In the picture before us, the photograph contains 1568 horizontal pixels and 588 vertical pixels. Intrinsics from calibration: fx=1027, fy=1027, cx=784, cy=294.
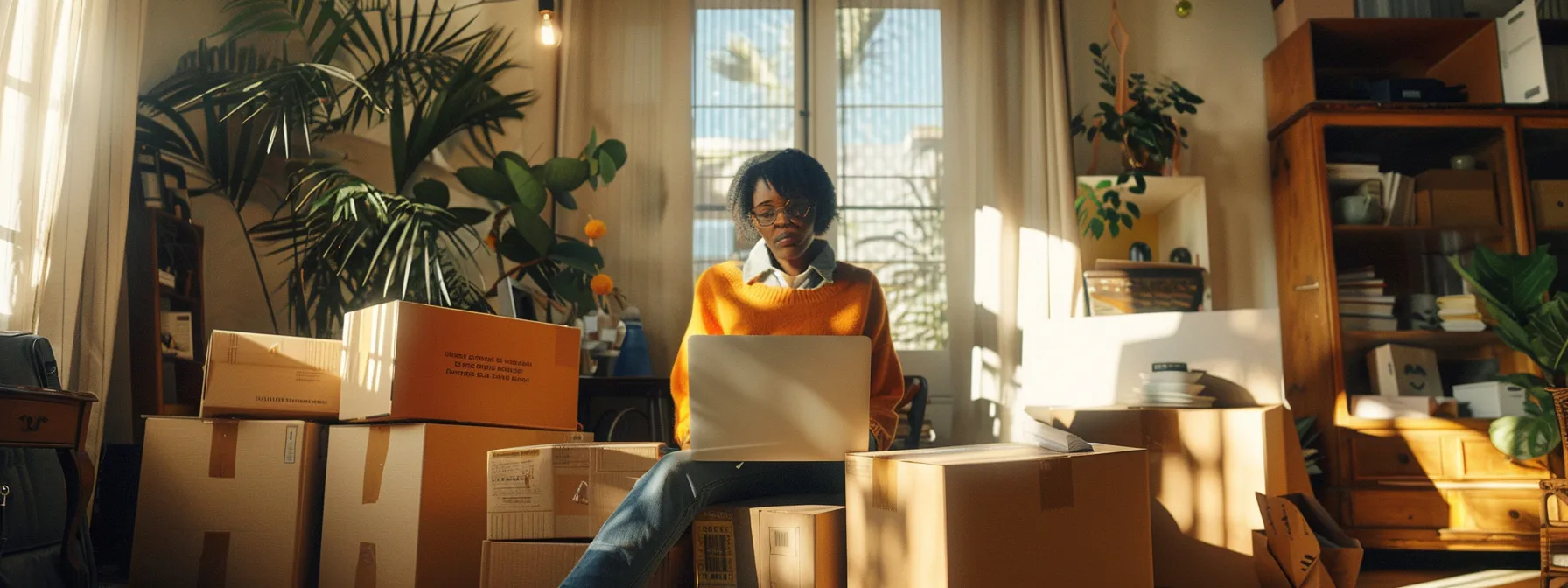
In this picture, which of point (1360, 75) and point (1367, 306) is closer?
point (1367, 306)

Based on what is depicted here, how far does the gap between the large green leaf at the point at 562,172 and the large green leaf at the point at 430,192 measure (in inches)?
12.7

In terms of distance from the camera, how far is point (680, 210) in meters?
3.77

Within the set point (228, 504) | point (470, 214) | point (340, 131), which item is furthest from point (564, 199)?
point (228, 504)

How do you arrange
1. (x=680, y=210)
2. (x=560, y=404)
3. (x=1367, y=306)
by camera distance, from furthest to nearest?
1. (x=680, y=210)
2. (x=1367, y=306)
3. (x=560, y=404)

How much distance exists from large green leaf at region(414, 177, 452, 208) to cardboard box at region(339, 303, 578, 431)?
38.7 inches

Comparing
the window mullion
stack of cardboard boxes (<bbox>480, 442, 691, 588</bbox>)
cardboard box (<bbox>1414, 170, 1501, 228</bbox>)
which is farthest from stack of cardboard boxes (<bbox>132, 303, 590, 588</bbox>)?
cardboard box (<bbox>1414, 170, 1501, 228</bbox>)

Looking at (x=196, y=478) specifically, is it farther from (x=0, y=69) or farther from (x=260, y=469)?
(x=0, y=69)

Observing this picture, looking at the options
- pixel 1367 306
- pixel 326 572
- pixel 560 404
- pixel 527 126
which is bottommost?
pixel 326 572

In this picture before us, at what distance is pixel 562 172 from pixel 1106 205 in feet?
6.24

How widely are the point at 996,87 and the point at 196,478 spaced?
2855 millimetres

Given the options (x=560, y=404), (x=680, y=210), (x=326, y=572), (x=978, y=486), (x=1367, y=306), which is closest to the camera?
(x=978, y=486)

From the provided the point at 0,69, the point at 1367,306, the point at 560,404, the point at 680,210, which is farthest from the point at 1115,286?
the point at 0,69

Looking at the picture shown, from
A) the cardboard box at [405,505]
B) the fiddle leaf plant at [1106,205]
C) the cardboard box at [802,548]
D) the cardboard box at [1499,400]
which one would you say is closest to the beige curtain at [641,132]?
the fiddle leaf plant at [1106,205]

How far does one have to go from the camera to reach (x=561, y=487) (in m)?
1.93
